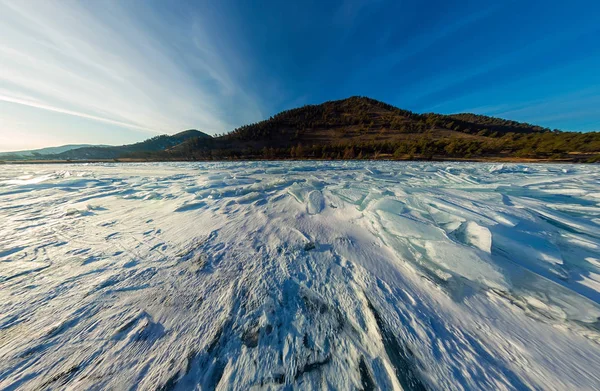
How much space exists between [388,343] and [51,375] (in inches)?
70.5

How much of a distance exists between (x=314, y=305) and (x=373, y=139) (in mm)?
26092

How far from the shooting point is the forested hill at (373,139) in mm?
14367

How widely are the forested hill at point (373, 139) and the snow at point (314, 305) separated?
1607 centimetres

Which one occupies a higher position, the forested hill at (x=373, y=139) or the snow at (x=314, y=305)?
the forested hill at (x=373, y=139)

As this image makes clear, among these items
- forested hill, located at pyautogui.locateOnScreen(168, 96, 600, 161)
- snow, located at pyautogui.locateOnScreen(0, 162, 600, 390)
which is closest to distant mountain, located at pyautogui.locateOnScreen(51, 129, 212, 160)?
forested hill, located at pyautogui.locateOnScreen(168, 96, 600, 161)

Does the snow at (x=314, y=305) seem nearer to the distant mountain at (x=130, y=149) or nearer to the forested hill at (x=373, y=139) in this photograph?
the forested hill at (x=373, y=139)

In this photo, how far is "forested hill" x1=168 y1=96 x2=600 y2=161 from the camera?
47.1ft

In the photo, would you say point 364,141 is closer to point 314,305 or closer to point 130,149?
point 314,305

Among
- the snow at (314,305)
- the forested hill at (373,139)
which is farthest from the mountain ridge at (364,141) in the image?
the snow at (314,305)

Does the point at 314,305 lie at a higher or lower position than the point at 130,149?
lower

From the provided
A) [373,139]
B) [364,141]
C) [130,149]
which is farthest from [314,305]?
[130,149]

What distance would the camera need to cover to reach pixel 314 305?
1.22 m

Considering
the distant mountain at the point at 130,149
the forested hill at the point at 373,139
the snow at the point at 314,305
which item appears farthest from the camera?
the distant mountain at the point at 130,149

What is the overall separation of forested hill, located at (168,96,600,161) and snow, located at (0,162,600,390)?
16.1 meters
